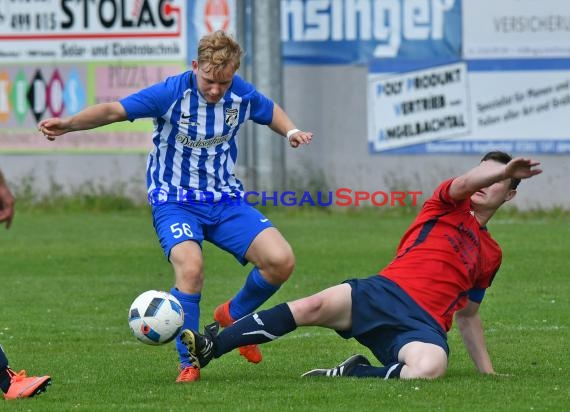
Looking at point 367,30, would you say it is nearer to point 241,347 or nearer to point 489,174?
point 241,347

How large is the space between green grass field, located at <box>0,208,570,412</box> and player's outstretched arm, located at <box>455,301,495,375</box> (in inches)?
3.9

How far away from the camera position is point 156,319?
794 cm

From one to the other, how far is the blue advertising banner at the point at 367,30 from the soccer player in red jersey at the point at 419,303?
1207cm

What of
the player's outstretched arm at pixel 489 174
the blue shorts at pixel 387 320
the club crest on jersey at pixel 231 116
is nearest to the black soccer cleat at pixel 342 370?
the blue shorts at pixel 387 320

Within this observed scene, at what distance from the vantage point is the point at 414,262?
27.1 feet

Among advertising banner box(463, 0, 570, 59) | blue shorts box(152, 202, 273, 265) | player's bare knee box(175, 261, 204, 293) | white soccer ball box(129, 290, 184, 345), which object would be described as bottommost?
white soccer ball box(129, 290, 184, 345)

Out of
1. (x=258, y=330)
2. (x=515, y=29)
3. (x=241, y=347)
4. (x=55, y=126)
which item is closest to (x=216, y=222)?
(x=241, y=347)

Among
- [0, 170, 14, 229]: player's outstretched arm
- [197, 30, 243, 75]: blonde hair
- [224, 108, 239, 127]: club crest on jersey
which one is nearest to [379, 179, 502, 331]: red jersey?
[224, 108, 239, 127]: club crest on jersey

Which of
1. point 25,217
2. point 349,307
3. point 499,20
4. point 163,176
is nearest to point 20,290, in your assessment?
point 163,176

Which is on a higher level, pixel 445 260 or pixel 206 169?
pixel 206 169

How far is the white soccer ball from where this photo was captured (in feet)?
26.0

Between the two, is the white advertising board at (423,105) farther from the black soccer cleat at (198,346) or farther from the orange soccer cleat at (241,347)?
the black soccer cleat at (198,346)

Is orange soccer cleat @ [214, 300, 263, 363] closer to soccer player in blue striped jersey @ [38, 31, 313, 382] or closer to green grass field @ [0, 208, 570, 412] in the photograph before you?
soccer player in blue striped jersey @ [38, 31, 313, 382]

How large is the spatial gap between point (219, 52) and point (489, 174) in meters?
1.78
